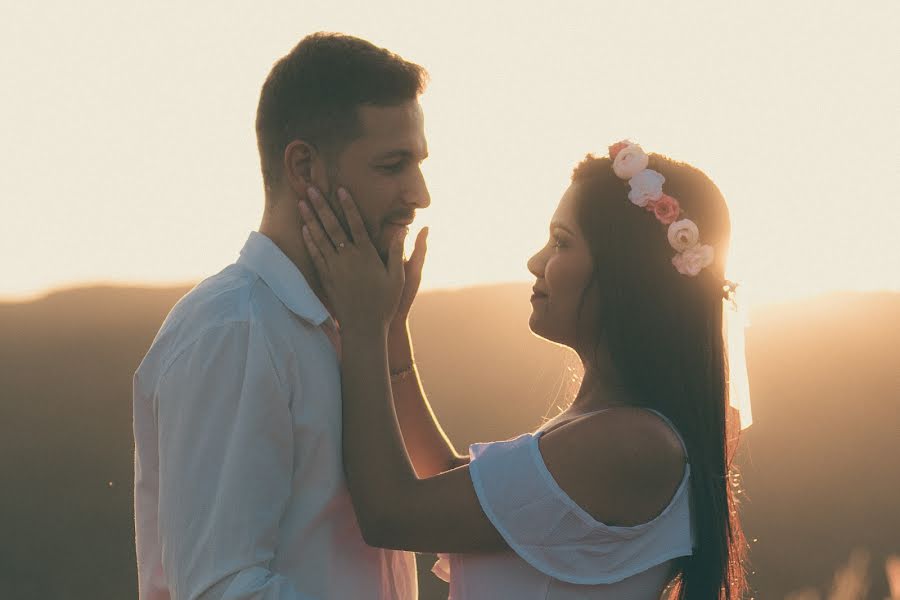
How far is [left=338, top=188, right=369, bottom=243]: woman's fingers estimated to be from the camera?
375 cm

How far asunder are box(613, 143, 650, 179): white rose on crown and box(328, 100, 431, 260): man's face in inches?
26.0

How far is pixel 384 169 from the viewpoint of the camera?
3.83 meters

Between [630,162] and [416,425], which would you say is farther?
A: [416,425]

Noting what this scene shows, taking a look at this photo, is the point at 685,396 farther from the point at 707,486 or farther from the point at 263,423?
the point at 263,423

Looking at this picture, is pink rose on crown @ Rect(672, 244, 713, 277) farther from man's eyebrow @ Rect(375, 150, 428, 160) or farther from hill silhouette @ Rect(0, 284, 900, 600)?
hill silhouette @ Rect(0, 284, 900, 600)

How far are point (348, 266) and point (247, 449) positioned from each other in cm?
71

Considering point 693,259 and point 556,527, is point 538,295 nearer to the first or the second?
point 693,259

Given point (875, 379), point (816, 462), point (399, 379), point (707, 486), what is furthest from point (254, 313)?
point (875, 379)

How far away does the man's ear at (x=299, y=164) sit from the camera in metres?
3.79

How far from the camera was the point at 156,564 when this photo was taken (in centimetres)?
369

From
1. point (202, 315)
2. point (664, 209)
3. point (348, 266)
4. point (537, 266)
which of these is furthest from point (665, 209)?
point (202, 315)

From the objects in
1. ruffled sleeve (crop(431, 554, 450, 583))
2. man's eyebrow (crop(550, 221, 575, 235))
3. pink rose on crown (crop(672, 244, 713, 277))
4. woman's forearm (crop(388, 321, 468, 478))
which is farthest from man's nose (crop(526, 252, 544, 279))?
ruffled sleeve (crop(431, 554, 450, 583))

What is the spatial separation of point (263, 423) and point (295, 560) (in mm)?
431

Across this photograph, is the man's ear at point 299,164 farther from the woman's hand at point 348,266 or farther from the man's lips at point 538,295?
the man's lips at point 538,295
